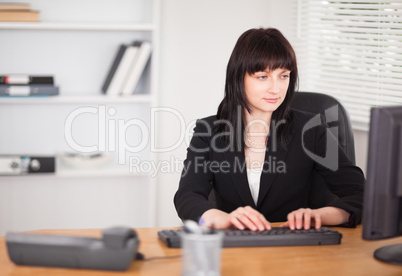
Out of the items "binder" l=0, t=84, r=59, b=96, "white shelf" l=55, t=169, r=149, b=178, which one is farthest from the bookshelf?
"binder" l=0, t=84, r=59, b=96

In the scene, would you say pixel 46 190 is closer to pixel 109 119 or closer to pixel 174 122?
pixel 109 119

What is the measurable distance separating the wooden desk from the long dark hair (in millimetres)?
688

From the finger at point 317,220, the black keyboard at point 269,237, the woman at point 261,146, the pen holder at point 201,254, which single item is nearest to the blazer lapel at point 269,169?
the woman at point 261,146

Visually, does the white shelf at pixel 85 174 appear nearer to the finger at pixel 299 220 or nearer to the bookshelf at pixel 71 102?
the bookshelf at pixel 71 102

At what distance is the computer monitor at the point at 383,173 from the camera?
59.9 inches

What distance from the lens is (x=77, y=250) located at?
58.8 inches

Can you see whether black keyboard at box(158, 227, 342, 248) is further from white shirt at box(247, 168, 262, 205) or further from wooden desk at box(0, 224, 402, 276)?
→ white shirt at box(247, 168, 262, 205)

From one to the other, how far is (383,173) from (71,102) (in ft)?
7.37

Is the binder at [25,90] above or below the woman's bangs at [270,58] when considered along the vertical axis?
below

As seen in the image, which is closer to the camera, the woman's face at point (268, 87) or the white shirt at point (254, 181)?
the woman's face at point (268, 87)

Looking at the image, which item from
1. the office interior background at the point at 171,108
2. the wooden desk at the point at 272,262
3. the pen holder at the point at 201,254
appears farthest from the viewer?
the office interior background at the point at 171,108

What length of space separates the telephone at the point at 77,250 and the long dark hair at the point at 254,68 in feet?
3.10

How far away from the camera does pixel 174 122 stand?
12.4ft

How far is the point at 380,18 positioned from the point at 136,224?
184cm
